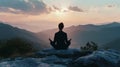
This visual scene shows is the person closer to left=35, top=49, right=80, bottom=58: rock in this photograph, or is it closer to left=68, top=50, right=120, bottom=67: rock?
left=35, top=49, right=80, bottom=58: rock

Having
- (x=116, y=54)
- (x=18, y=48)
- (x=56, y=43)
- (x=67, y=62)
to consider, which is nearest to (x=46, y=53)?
(x=56, y=43)

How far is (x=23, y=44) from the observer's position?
200 feet

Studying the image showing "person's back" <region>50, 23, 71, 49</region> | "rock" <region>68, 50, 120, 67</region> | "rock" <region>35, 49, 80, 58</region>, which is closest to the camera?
"rock" <region>68, 50, 120, 67</region>

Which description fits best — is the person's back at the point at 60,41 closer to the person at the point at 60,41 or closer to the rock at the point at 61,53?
the person at the point at 60,41

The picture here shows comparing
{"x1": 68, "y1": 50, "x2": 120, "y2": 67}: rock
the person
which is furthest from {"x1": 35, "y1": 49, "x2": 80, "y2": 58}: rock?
{"x1": 68, "y1": 50, "x2": 120, "y2": 67}: rock

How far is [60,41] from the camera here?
29.3 m

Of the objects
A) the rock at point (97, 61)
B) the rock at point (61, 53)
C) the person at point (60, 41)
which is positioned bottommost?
the rock at point (97, 61)

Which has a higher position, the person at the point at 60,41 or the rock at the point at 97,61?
the person at the point at 60,41

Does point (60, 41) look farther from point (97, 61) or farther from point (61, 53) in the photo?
point (97, 61)

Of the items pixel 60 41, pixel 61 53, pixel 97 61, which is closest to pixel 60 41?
pixel 60 41

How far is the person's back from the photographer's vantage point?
29.2 m

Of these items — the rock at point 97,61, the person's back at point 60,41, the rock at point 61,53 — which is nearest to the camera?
the rock at point 97,61

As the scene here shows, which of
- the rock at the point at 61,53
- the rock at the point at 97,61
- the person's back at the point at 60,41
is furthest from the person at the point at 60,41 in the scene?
the rock at the point at 97,61

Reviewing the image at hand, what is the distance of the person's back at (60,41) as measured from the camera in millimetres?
29172
